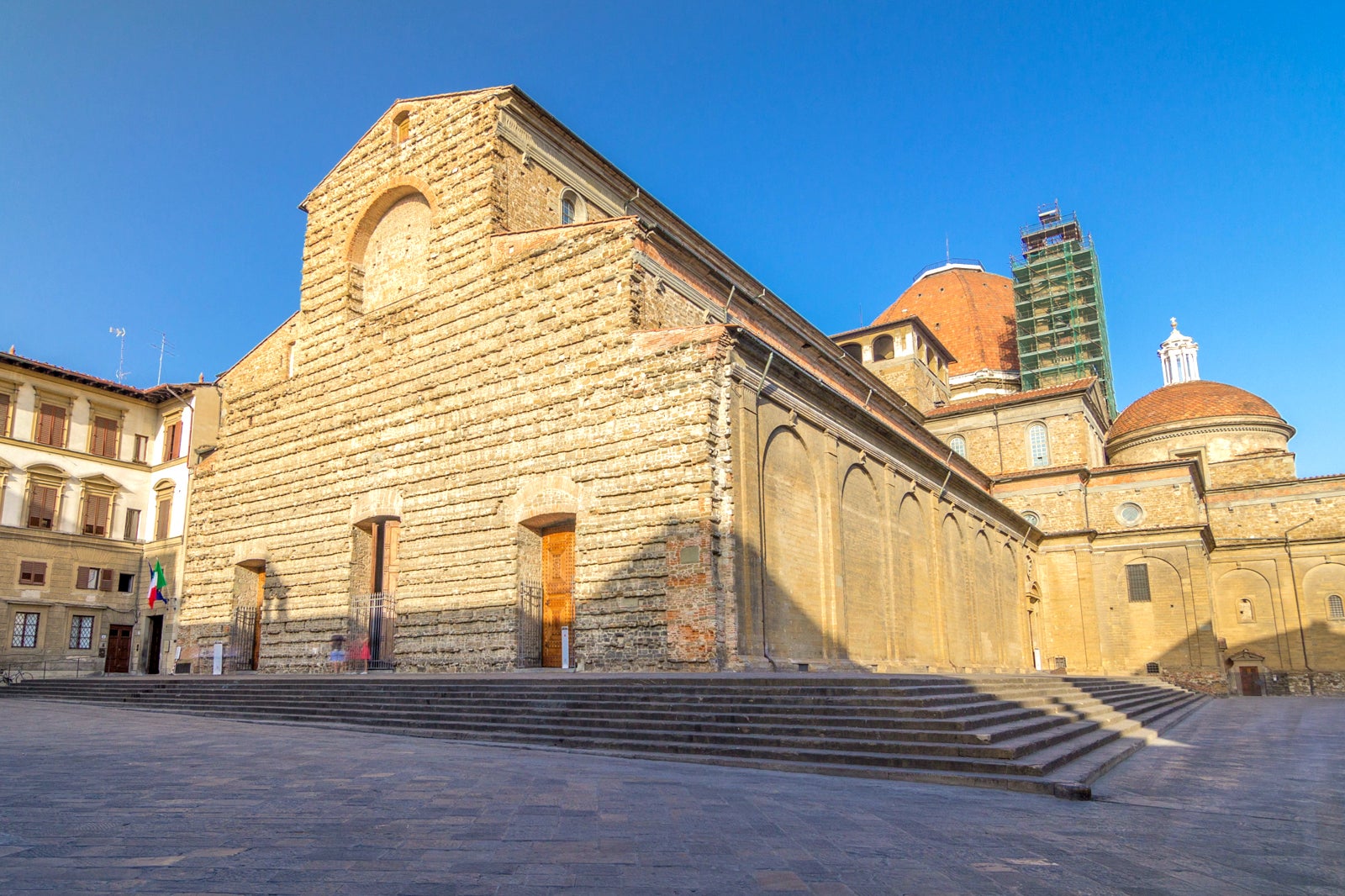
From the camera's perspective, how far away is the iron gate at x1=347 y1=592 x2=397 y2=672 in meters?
22.0

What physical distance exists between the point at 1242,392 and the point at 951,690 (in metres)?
41.8

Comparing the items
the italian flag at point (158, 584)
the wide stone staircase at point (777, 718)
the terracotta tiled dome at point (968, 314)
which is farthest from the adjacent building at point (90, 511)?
the terracotta tiled dome at point (968, 314)

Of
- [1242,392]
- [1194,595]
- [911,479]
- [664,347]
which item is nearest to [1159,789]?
[664,347]

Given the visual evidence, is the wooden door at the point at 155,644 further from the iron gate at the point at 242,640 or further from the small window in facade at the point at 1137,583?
the small window in facade at the point at 1137,583

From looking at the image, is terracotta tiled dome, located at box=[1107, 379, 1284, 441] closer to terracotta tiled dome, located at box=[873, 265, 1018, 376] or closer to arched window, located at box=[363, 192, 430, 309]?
terracotta tiled dome, located at box=[873, 265, 1018, 376]

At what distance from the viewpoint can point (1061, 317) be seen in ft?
172

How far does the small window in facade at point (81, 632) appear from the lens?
101 feet

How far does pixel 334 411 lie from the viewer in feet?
80.1

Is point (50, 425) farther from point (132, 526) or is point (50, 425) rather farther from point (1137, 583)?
point (1137, 583)

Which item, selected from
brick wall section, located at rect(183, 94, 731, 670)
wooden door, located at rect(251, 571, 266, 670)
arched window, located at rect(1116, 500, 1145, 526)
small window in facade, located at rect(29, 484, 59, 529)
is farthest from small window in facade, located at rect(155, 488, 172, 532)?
arched window, located at rect(1116, 500, 1145, 526)

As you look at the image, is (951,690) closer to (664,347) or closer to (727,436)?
(727,436)

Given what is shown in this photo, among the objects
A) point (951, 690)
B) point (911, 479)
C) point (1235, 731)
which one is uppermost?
point (911, 479)

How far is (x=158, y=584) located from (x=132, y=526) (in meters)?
5.04

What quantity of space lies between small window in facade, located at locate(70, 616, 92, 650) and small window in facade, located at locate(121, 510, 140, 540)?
10.2 ft
